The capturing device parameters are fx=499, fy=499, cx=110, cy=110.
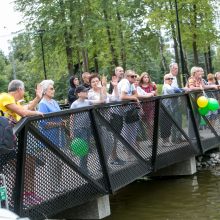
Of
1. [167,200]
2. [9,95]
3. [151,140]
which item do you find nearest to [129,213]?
[167,200]

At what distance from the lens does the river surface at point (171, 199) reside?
7.77 metres

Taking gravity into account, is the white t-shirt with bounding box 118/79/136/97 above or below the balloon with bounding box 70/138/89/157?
above

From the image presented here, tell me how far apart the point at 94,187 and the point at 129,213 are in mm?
1114

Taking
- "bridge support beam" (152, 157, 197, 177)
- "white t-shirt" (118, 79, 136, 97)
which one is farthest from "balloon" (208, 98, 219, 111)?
"white t-shirt" (118, 79, 136, 97)

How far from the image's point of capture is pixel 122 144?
8.13 meters

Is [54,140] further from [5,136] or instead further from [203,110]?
[203,110]

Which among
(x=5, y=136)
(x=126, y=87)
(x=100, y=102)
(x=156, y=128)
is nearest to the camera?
(x=5, y=136)

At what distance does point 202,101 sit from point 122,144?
3522 millimetres

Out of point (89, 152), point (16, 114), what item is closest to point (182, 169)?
point (89, 152)

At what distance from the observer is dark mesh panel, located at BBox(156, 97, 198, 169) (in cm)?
952

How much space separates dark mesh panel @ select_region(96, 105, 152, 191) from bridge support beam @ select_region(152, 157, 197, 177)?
6.50 feet

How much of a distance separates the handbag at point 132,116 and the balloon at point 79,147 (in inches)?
53.0

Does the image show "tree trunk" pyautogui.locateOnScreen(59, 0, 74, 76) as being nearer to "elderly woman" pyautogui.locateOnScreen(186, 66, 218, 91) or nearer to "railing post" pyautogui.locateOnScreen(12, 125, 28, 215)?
"elderly woman" pyautogui.locateOnScreen(186, 66, 218, 91)

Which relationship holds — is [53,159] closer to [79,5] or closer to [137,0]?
[79,5]
